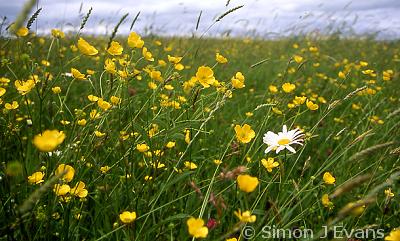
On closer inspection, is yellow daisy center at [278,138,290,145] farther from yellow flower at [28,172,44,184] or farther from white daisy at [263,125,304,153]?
yellow flower at [28,172,44,184]

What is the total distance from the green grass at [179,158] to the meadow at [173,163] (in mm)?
13

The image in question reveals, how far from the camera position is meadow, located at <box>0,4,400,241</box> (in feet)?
3.73

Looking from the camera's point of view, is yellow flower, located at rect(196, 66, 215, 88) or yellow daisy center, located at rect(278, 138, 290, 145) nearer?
yellow daisy center, located at rect(278, 138, 290, 145)

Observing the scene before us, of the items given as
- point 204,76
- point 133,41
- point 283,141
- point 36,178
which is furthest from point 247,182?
point 133,41

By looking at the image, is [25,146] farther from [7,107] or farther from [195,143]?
[195,143]

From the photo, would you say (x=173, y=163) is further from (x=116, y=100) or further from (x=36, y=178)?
(x=36, y=178)

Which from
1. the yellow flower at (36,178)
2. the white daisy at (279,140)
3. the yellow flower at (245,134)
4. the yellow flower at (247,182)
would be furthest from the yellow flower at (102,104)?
the yellow flower at (247,182)

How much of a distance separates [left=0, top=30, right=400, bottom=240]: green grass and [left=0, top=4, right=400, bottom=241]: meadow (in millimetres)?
13

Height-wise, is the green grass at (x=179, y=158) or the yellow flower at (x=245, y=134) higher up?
the yellow flower at (x=245, y=134)

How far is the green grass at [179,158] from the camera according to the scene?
4.08 feet

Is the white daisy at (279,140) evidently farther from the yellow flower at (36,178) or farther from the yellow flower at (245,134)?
the yellow flower at (36,178)

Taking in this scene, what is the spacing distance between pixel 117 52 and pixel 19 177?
2.44 ft

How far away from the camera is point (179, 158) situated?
66.7 inches

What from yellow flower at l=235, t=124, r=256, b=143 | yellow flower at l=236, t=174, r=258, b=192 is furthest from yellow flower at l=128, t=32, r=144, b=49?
yellow flower at l=236, t=174, r=258, b=192
